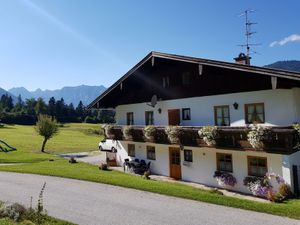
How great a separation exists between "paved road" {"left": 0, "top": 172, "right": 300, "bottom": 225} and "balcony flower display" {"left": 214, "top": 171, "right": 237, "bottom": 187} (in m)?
4.02

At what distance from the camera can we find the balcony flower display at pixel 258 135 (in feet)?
55.1

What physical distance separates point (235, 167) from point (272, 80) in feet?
19.0

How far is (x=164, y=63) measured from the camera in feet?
82.4

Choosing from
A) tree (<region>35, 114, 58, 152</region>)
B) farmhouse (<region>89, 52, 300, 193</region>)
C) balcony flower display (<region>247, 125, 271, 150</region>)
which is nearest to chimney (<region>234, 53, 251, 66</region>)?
farmhouse (<region>89, 52, 300, 193</region>)

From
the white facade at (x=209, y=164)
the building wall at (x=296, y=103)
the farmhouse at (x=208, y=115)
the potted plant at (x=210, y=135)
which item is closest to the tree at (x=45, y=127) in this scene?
the farmhouse at (x=208, y=115)

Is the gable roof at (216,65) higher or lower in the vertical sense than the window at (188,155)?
higher

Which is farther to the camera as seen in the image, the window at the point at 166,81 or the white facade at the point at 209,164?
the window at the point at 166,81

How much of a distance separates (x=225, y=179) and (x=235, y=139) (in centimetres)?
286

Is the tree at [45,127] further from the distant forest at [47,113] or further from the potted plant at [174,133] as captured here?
the distant forest at [47,113]

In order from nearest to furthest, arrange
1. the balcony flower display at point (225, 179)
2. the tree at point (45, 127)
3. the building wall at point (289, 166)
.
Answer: the building wall at point (289, 166) < the balcony flower display at point (225, 179) < the tree at point (45, 127)

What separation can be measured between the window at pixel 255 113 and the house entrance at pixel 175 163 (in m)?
6.47

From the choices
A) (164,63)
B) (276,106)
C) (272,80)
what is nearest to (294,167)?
(276,106)

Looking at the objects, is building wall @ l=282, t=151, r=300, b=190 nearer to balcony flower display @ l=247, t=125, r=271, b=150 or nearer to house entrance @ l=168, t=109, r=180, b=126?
balcony flower display @ l=247, t=125, r=271, b=150

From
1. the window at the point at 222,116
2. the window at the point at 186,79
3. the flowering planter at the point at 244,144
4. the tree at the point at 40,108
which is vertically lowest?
the flowering planter at the point at 244,144
